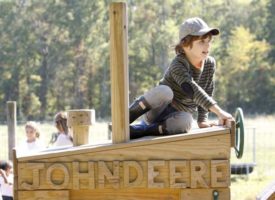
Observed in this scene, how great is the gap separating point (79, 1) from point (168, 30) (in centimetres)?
744

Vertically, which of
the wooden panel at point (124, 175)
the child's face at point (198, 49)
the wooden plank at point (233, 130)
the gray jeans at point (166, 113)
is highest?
the child's face at point (198, 49)

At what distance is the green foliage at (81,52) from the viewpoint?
155ft

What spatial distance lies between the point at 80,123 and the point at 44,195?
611 mm

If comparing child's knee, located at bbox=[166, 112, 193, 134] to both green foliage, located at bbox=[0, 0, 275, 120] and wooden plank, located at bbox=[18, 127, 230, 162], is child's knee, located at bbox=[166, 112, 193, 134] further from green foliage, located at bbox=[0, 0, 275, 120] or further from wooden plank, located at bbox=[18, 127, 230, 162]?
green foliage, located at bbox=[0, 0, 275, 120]

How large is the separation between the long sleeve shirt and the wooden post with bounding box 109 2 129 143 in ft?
1.43

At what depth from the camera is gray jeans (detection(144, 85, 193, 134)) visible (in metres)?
3.76

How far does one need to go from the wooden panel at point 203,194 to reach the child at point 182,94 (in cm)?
41

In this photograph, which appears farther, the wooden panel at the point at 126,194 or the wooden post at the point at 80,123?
the wooden post at the point at 80,123

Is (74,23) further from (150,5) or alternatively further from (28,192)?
(28,192)

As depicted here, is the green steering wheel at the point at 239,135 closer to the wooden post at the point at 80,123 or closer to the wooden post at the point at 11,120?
the wooden post at the point at 80,123

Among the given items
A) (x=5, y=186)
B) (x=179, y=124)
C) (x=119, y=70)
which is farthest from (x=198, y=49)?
(x=5, y=186)

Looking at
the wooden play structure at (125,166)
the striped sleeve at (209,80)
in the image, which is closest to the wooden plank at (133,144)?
the wooden play structure at (125,166)

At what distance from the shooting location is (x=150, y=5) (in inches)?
2007

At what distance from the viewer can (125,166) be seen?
139 inches
